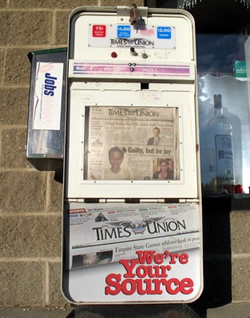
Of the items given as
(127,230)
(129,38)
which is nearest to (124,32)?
(129,38)

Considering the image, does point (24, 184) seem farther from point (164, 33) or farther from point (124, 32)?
point (164, 33)

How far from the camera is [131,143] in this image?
235cm

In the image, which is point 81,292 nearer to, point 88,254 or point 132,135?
point 88,254

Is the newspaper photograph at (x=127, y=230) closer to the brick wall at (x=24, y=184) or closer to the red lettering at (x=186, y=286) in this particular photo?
the red lettering at (x=186, y=286)

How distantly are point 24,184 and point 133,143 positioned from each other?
117cm

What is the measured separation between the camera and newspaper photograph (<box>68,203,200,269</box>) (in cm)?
225

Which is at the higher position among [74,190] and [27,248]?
[74,190]

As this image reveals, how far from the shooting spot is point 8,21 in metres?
3.28

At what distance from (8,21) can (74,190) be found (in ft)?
6.26

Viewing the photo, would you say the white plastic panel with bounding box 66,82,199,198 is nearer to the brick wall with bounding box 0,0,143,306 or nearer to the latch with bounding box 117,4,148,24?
the latch with bounding box 117,4,148,24

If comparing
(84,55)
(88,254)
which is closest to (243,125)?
(84,55)

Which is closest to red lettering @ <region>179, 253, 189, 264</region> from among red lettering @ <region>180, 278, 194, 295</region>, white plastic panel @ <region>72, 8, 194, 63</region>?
red lettering @ <region>180, 278, 194, 295</region>

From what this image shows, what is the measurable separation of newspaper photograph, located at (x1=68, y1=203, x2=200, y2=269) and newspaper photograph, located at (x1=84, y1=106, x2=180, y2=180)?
0.67ft

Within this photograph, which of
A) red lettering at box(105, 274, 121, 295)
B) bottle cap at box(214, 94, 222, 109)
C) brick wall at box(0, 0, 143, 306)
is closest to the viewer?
red lettering at box(105, 274, 121, 295)
